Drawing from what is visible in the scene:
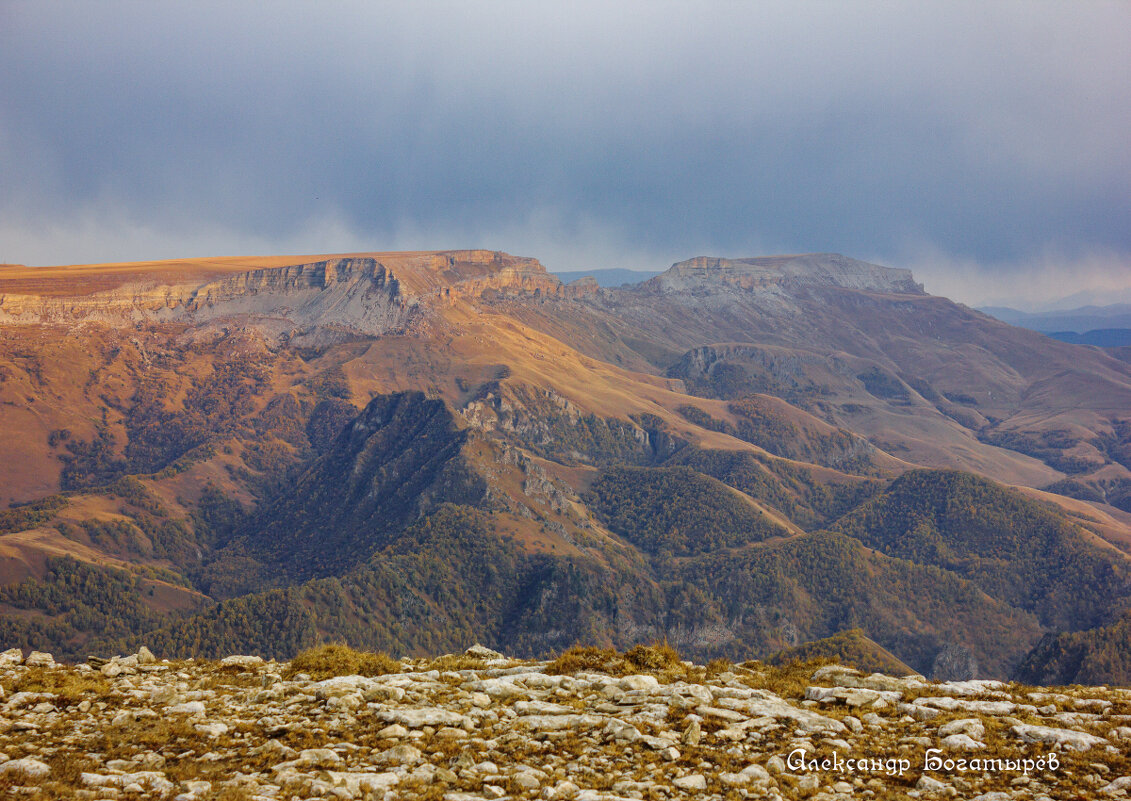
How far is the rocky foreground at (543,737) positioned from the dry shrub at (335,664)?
1.56 ft

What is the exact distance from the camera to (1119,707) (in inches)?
833

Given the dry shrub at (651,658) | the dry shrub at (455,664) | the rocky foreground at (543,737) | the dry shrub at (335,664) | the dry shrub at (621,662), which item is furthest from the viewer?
the dry shrub at (455,664)

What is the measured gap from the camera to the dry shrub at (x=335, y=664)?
25.0 metres

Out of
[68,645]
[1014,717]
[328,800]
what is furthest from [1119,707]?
[68,645]

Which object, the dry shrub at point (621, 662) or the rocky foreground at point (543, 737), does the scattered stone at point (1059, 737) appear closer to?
the rocky foreground at point (543, 737)

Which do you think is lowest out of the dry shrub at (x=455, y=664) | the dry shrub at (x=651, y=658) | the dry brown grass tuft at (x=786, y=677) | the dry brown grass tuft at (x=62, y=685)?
the dry shrub at (x=455, y=664)

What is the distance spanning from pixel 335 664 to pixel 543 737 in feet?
33.7

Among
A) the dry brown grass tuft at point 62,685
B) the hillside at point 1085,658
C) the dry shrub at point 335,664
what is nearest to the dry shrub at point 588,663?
the dry shrub at point 335,664

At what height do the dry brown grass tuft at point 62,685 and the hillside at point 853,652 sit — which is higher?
the dry brown grass tuft at point 62,685

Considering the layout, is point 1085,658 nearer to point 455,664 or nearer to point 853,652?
point 853,652

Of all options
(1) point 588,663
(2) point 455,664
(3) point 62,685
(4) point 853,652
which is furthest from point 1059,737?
(4) point 853,652

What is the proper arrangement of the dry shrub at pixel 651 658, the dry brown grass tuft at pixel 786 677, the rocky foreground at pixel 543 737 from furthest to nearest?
the dry shrub at pixel 651 658 → the dry brown grass tuft at pixel 786 677 → the rocky foreground at pixel 543 737

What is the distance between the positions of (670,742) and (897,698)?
30.0 ft

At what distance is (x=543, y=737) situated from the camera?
19016mm
